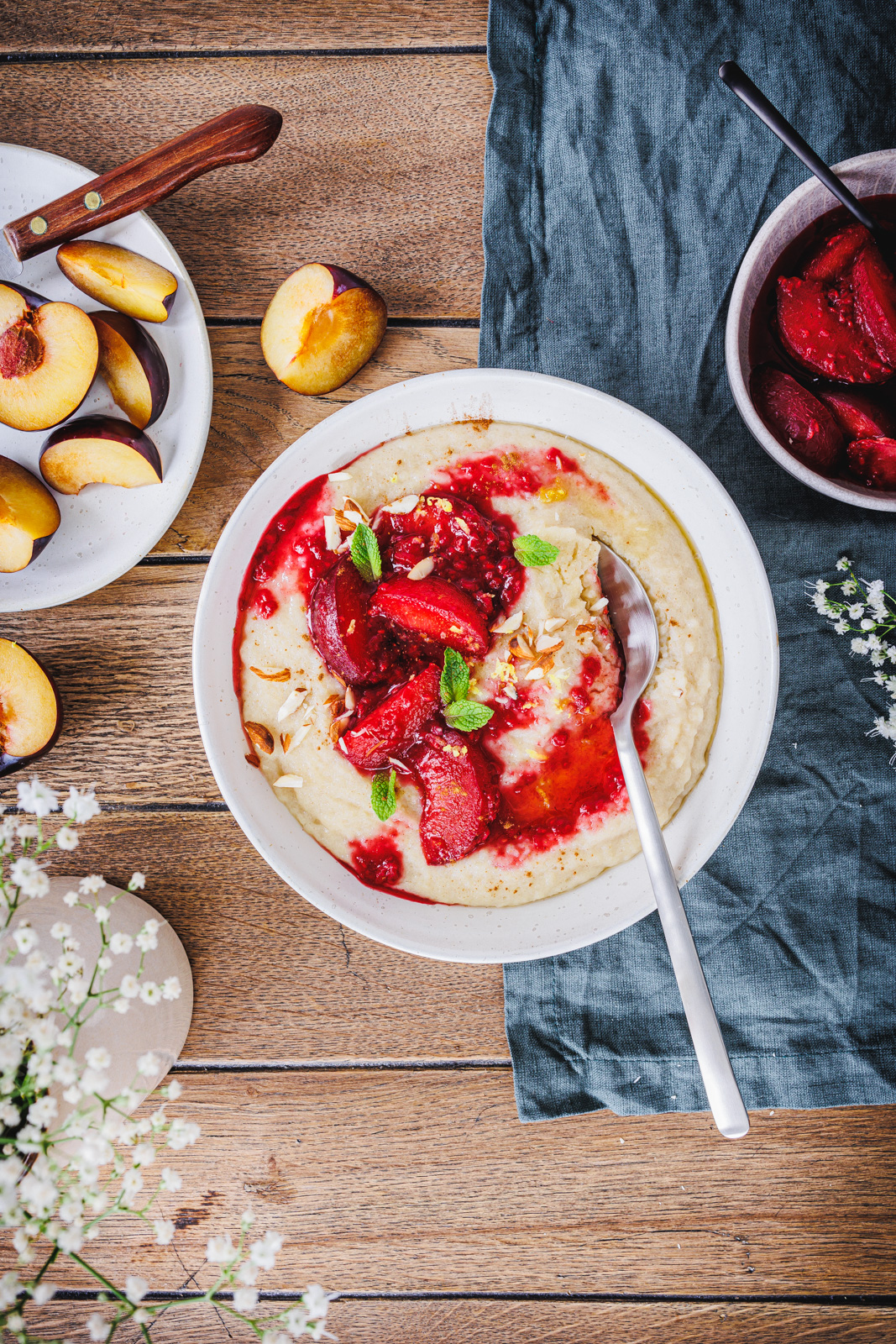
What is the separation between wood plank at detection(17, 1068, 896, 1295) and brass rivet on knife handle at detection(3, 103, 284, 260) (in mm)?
2245

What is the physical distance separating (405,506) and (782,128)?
4.06ft

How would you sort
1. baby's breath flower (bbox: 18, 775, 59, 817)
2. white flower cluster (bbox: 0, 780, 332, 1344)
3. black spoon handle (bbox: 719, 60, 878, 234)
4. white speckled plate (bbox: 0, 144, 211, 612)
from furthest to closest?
white speckled plate (bbox: 0, 144, 211, 612), black spoon handle (bbox: 719, 60, 878, 234), baby's breath flower (bbox: 18, 775, 59, 817), white flower cluster (bbox: 0, 780, 332, 1344)

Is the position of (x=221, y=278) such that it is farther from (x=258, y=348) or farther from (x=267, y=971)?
(x=267, y=971)

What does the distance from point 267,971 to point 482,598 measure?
1.19 metres

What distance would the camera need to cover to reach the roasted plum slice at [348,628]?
6.43ft

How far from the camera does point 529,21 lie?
230 cm

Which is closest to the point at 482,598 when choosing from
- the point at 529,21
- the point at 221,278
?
the point at 221,278

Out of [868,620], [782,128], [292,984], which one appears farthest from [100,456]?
[868,620]

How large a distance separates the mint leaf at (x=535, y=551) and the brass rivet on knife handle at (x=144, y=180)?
4.03 feet

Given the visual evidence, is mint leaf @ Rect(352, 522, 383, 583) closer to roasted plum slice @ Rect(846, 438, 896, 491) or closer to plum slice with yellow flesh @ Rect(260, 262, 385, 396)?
plum slice with yellow flesh @ Rect(260, 262, 385, 396)

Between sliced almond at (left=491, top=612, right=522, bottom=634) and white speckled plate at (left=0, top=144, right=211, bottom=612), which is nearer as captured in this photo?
sliced almond at (left=491, top=612, right=522, bottom=634)

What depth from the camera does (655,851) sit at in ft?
6.45

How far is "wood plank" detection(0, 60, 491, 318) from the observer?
7.60 feet

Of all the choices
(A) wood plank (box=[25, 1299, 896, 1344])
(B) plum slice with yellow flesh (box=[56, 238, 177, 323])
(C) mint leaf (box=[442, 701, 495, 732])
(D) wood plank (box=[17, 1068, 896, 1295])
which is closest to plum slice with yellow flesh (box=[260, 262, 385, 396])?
(B) plum slice with yellow flesh (box=[56, 238, 177, 323])
